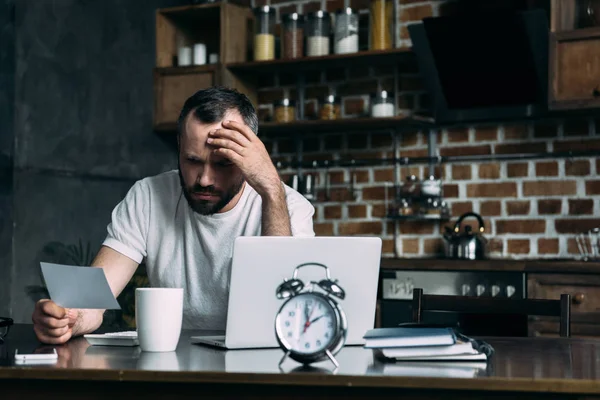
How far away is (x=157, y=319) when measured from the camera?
1.54 m

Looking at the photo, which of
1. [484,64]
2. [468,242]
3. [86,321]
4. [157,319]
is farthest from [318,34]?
[157,319]

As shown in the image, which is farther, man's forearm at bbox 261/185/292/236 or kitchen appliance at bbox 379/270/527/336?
kitchen appliance at bbox 379/270/527/336

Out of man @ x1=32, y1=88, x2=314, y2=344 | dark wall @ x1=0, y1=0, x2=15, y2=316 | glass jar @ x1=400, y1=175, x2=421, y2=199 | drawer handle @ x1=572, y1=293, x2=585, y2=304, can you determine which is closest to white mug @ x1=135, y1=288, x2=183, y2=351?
man @ x1=32, y1=88, x2=314, y2=344

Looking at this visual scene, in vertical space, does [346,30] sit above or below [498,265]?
above

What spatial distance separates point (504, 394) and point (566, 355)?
1.17 ft

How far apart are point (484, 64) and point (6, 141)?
1.97 meters

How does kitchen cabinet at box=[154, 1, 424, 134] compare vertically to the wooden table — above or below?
above

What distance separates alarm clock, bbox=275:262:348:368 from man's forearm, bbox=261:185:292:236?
0.66m

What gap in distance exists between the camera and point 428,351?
1397mm

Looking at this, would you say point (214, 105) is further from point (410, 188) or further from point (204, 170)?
point (410, 188)

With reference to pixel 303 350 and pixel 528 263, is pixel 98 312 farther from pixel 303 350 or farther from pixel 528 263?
pixel 528 263

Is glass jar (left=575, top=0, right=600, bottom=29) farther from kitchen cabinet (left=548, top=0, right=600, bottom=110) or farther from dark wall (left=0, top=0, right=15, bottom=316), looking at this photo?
dark wall (left=0, top=0, right=15, bottom=316)

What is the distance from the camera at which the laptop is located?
1.48 m

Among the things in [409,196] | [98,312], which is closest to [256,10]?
[409,196]
